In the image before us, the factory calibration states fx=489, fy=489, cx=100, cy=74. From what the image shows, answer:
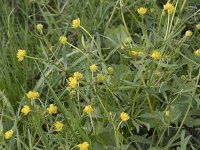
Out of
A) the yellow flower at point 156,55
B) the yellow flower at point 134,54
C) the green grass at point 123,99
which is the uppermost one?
the yellow flower at point 156,55

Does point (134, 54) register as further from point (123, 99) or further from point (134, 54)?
point (123, 99)

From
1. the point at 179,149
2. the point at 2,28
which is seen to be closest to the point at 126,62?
the point at 179,149

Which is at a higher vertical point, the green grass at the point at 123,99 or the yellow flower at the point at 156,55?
the yellow flower at the point at 156,55

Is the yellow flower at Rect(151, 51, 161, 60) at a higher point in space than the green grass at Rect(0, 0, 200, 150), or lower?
higher

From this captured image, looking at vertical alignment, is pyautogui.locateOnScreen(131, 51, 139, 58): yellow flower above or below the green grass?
above

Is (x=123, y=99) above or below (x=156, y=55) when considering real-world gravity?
below

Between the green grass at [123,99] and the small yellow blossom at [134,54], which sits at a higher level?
the small yellow blossom at [134,54]

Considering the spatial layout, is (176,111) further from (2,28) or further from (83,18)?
(2,28)

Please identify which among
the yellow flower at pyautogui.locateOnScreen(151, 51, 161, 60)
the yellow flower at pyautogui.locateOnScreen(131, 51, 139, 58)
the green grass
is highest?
the yellow flower at pyautogui.locateOnScreen(151, 51, 161, 60)

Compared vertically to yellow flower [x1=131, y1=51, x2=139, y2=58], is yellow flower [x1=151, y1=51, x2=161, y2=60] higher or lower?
higher

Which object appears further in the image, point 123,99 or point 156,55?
point 123,99

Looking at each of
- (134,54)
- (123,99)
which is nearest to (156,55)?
(134,54)
